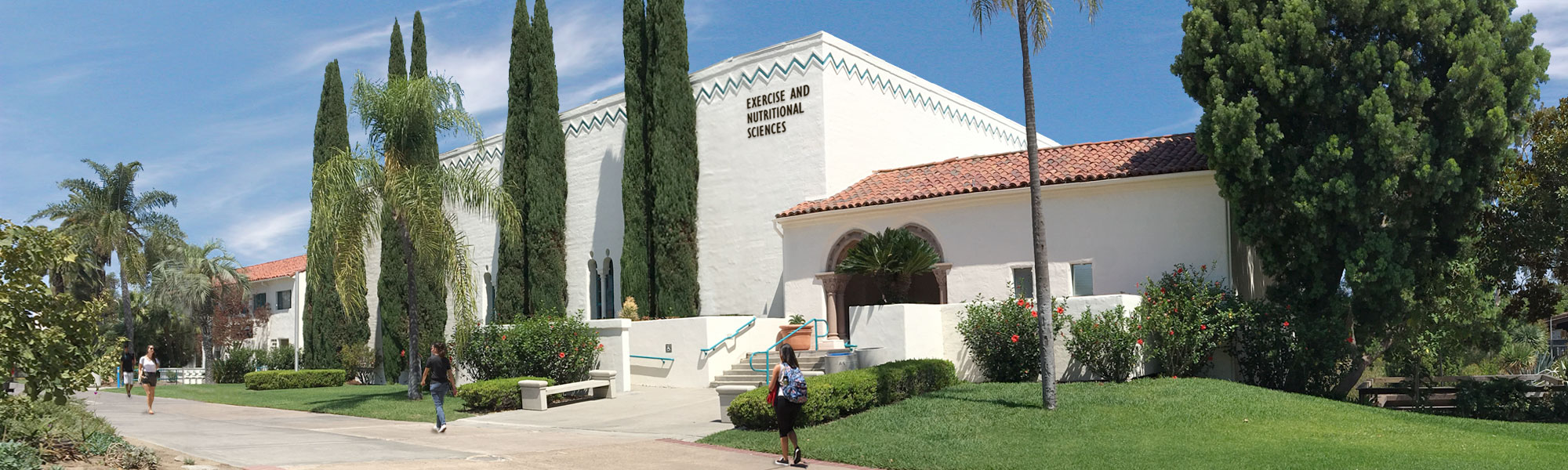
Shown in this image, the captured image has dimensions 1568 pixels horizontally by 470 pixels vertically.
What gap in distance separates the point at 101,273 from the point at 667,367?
40.8 m

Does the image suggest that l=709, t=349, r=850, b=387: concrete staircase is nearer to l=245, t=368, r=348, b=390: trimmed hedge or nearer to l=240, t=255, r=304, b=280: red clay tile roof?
l=245, t=368, r=348, b=390: trimmed hedge

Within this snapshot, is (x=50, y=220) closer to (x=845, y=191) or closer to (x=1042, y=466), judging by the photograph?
(x=845, y=191)

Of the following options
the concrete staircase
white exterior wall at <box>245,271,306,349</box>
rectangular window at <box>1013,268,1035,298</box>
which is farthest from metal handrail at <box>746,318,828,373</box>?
white exterior wall at <box>245,271,306,349</box>

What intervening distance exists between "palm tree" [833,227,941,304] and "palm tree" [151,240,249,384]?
3644cm

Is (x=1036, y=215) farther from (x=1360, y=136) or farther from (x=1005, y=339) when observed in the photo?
(x=1360, y=136)

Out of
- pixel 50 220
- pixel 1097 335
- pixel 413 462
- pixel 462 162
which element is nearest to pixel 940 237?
pixel 1097 335

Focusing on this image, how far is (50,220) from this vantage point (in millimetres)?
47625

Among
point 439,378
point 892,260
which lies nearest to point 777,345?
point 892,260

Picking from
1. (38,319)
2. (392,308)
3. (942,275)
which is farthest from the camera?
(392,308)

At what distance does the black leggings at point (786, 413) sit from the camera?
11859 millimetres

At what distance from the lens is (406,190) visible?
20.8 metres

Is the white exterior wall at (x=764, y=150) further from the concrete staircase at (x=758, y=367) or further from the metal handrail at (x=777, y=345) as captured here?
the concrete staircase at (x=758, y=367)

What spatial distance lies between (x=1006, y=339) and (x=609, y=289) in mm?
15490

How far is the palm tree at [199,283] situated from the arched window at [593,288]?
24.0 meters
